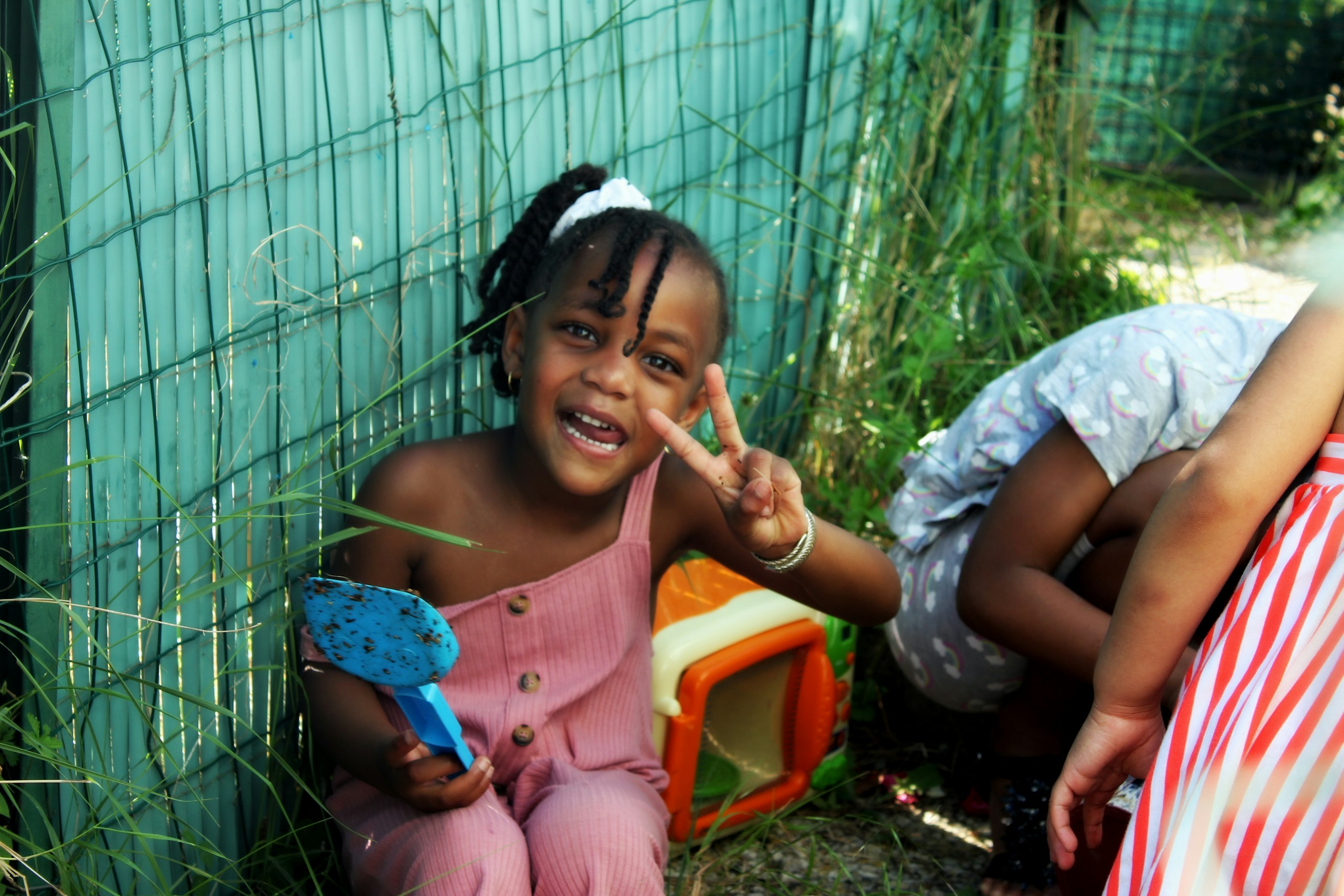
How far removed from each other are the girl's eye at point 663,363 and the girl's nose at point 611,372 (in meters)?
0.04

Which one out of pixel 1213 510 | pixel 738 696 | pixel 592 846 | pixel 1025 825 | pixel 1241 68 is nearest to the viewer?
pixel 1213 510

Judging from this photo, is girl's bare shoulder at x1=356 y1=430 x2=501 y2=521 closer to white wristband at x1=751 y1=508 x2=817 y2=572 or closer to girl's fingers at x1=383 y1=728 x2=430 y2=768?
girl's fingers at x1=383 y1=728 x2=430 y2=768

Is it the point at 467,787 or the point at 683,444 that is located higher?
the point at 683,444

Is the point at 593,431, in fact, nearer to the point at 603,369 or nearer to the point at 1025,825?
the point at 603,369

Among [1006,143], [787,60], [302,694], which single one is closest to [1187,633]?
[302,694]

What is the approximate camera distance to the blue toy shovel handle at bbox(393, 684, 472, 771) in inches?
62.5

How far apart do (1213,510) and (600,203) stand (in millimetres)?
1091

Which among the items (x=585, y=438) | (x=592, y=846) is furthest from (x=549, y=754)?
(x=585, y=438)

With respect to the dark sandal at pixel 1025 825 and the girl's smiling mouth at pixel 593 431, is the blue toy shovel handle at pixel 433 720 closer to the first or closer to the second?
the girl's smiling mouth at pixel 593 431

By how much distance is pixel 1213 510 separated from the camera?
1151 millimetres

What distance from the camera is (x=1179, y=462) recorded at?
193 cm

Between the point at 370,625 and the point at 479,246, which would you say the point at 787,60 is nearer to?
the point at 479,246

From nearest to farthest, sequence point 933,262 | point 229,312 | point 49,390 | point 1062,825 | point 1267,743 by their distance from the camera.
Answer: point 1267,743 → point 1062,825 → point 49,390 → point 229,312 → point 933,262

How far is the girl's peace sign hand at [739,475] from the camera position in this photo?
1.60 metres
